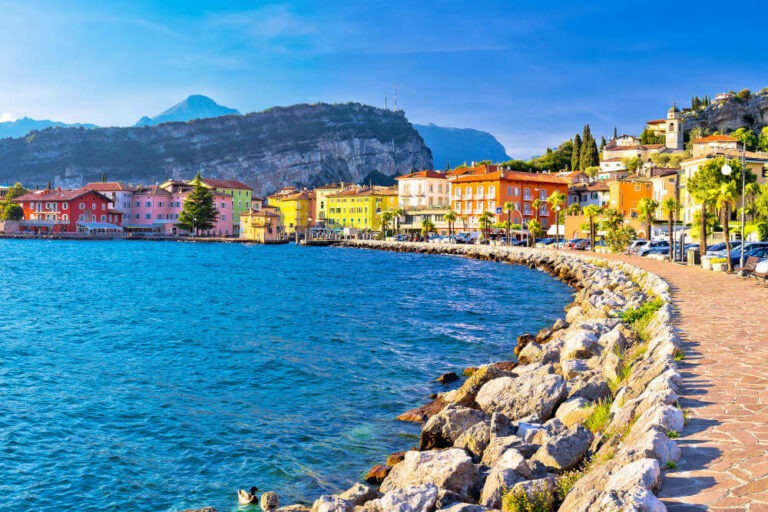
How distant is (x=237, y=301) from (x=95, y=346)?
1459 centimetres

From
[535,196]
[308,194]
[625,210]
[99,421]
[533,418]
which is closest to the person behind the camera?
[533,418]

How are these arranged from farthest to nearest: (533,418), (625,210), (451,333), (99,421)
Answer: (625,210), (451,333), (99,421), (533,418)

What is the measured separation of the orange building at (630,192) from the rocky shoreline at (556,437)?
72.9 metres

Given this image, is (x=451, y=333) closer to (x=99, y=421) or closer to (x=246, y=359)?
(x=246, y=359)

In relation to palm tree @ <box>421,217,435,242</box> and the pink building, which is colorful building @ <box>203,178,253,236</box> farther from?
palm tree @ <box>421,217,435,242</box>

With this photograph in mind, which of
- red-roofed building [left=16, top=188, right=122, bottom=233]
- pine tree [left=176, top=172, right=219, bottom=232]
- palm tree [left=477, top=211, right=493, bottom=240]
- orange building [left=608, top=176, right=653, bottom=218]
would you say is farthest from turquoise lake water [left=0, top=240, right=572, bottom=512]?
red-roofed building [left=16, top=188, right=122, bottom=233]

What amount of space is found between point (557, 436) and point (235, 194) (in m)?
156

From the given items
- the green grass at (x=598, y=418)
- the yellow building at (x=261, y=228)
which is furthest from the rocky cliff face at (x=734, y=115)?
the green grass at (x=598, y=418)

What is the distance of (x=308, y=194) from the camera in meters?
163

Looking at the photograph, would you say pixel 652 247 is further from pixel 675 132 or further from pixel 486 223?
pixel 675 132

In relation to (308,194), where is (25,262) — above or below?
below

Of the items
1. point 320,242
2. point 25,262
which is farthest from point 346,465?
point 320,242

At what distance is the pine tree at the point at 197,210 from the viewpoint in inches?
5443

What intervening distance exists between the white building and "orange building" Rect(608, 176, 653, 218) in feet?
136
